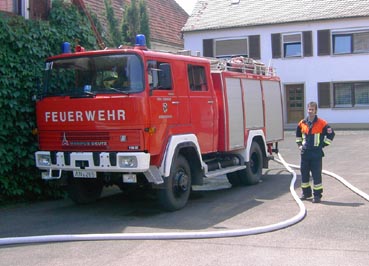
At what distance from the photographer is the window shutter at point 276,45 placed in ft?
103

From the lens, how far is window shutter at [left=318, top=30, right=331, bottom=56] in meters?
30.3

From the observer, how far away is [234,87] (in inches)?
458

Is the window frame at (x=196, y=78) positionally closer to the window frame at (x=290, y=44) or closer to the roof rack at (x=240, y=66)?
the roof rack at (x=240, y=66)

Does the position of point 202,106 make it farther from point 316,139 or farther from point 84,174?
point 84,174

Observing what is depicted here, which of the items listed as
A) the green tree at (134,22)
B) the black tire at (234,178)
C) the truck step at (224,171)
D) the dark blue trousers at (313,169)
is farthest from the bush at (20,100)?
the dark blue trousers at (313,169)

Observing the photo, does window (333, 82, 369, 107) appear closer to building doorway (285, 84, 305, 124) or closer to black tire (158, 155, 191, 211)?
building doorway (285, 84, 305, 124)

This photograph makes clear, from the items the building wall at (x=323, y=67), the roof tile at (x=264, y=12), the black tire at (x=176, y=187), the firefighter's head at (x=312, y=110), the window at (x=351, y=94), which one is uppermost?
the roof tile at (x=264, y=12)

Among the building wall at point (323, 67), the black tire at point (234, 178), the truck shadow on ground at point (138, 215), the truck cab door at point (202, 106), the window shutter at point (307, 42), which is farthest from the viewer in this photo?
the window shutter at point (307, 42)

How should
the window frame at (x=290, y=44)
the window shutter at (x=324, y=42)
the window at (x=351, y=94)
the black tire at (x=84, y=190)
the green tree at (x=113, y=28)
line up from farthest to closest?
1. the window frame at (x=290, y=44)
2. the window shutter at (x=324, y=42)
3. the window at (x=351, y=94)
4. the green tree at (x=113, y=28)
5. the black tire at (x=84, y=190)

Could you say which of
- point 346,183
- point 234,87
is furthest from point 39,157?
point 346,183

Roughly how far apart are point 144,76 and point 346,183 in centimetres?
513

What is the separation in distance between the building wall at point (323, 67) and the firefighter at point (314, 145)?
817 inches

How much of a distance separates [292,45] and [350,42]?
10.2 feet

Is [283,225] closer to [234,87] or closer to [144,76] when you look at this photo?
[144,76]
